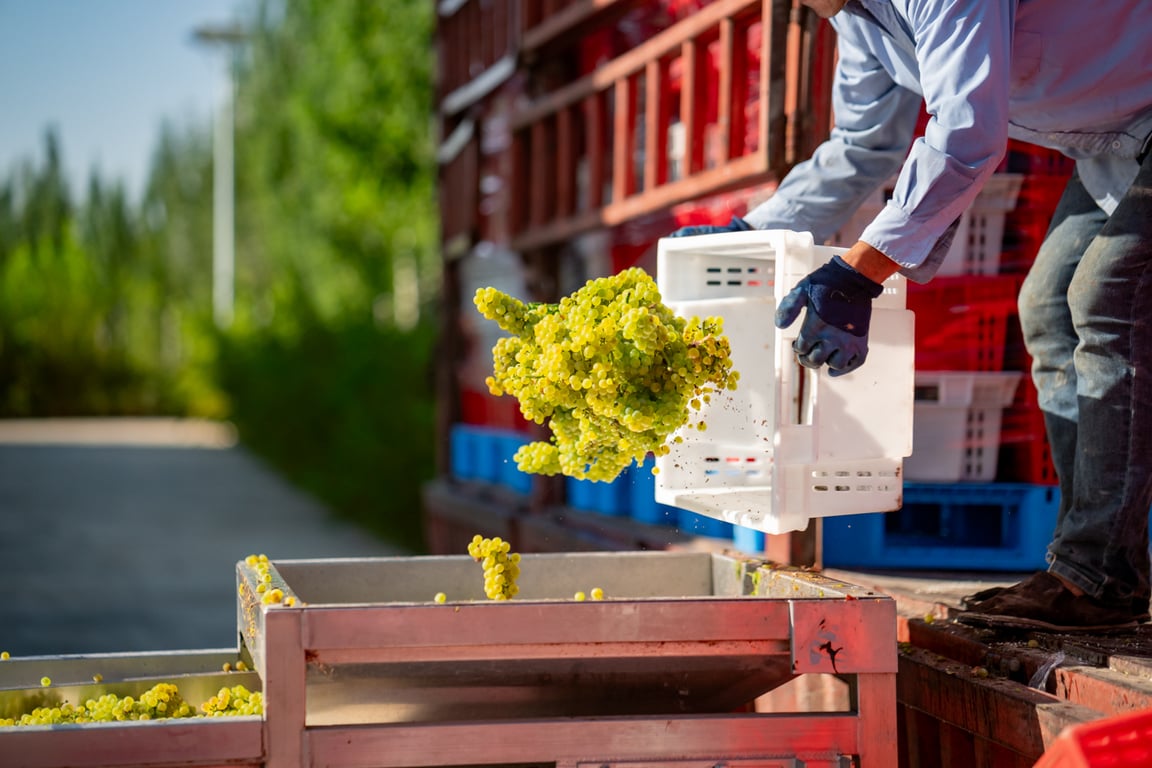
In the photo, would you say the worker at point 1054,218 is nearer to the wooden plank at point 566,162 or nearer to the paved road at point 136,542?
the wooden plank at point 566,162

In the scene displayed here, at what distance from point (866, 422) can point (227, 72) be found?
101ft

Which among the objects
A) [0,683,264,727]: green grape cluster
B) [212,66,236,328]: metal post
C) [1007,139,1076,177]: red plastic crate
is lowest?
[0,683,264,727]: green grape cluster

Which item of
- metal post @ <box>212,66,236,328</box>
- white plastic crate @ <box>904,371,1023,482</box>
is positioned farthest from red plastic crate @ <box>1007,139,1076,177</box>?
metal post @ <box>212,66,236,328</box>

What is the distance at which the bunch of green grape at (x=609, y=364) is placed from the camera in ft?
8.79

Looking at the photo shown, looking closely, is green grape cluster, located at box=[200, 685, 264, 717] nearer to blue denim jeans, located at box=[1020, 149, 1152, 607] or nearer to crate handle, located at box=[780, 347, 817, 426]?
crate handle, located at box=[780, 347, 817, 426]

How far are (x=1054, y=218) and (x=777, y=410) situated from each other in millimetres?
987

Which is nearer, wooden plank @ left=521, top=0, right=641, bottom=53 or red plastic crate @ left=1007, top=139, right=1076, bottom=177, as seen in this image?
red plastic crate @ left=1007, top=139, right=1076, bottom=177

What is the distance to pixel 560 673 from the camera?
2707 millimetres

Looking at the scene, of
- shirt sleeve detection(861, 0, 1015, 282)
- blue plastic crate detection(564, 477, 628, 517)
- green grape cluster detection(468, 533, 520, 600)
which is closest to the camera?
shirt sleeve detection(861, 0, 1015, 282)

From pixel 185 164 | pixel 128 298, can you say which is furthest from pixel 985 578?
pixel 185 164

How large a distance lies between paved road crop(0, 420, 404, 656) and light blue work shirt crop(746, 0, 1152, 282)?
5.19m

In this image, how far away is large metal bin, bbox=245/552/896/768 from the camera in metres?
2.36

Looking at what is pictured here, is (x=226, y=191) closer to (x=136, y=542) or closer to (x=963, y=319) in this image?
(x=136, y=542)

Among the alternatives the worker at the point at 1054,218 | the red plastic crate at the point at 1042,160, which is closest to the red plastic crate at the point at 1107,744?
the worker at the point at 1054,218
